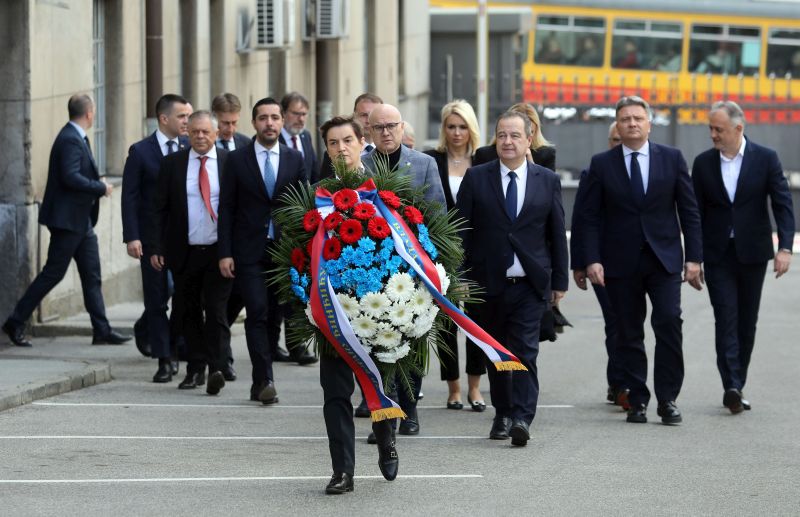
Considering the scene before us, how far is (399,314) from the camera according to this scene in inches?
324

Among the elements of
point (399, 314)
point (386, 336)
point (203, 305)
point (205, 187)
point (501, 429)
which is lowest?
point (501, 429)

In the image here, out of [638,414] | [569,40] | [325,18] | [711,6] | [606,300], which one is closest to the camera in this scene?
[638,414]

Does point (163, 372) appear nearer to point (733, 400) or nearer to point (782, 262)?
point (733, 400)

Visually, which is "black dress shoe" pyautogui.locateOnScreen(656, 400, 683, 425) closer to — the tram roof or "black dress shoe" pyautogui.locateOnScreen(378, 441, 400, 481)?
"black dress shoe" pyautogui.locateOnScreen(378, 441, 400, 481)

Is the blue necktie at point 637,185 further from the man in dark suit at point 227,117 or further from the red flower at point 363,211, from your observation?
the man in dark suit at point 227,117

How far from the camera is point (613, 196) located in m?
10.8

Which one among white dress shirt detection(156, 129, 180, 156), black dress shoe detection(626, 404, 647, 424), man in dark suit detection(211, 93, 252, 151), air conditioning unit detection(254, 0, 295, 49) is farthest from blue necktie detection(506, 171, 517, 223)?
air conditioning unit detection(254, 0, 295, 49)

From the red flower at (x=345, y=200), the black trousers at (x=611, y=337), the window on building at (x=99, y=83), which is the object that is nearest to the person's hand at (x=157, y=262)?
the black trousers at (x=611, y=337)

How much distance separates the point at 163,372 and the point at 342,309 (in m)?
4.77

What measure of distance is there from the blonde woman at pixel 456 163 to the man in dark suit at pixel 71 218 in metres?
3.90

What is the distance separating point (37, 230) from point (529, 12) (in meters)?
22.4

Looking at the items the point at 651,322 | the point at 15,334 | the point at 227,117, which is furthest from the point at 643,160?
the point at 15,334

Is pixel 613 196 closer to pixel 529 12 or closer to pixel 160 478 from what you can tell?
pixel 160 478

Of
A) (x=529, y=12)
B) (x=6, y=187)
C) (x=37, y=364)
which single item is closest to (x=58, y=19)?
(x=6, y=187)
